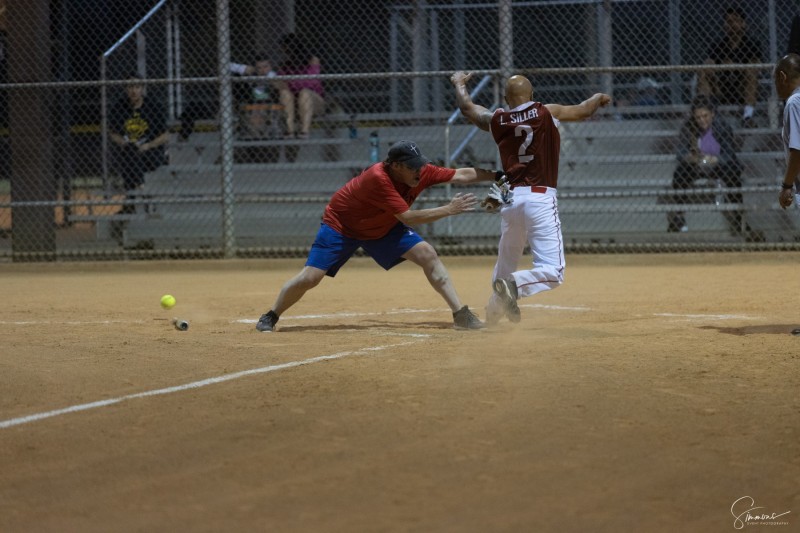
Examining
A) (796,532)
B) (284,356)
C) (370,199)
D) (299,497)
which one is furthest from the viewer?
(370,199)

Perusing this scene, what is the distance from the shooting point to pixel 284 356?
653 cm

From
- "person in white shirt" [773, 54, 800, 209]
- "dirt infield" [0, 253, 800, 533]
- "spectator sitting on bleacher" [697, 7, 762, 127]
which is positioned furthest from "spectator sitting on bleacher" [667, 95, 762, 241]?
"person in white shirt" [773, 54, 800, 209]

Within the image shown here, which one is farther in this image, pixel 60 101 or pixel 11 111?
pixel 60 101

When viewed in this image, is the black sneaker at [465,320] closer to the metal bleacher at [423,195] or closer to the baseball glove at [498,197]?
the baseball glove at [498,197]

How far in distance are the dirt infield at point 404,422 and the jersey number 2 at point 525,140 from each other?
1.22 m

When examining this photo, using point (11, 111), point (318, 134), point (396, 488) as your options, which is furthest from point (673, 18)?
point (396, 488)

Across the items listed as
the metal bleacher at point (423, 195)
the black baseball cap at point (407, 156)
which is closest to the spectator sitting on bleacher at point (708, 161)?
the metal bleacher at point (423, 195)

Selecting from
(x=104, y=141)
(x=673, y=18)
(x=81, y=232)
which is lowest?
(x=81, y=232)

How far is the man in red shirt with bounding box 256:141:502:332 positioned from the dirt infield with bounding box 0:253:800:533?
1.04 feet

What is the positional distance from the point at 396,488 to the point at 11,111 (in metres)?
12.9

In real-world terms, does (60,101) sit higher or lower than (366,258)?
higher

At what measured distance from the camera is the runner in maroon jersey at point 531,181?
7430mm

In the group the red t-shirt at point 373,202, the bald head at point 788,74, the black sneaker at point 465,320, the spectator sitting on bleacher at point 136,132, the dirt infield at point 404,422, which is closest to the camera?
the dirt infield at point 404,422

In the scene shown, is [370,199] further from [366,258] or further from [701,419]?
[366,258]
